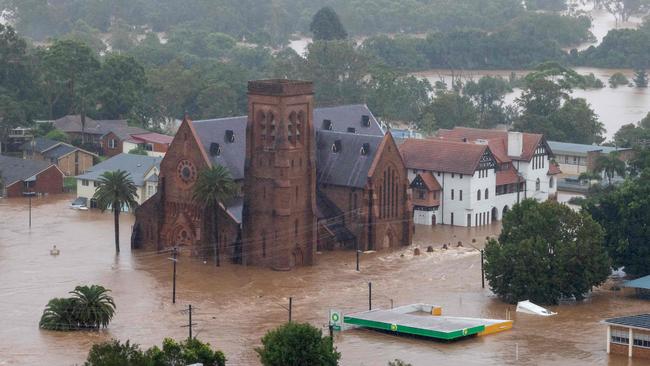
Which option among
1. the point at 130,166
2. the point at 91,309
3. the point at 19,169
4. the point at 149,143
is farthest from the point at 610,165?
the point at 91,309

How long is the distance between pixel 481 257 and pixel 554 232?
8.74m

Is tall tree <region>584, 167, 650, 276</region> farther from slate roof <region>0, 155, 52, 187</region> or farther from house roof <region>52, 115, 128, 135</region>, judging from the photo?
house roof <region>52, 115, 128, 135</region>

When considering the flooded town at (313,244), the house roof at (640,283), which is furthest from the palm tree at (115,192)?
the house roof at (640,283)

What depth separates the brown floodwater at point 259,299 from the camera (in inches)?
3378

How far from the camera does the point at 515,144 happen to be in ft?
412

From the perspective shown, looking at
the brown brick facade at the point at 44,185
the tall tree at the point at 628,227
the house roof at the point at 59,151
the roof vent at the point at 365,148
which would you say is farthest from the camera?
the house roof at the point at 59,151

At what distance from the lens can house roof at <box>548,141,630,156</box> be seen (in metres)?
140

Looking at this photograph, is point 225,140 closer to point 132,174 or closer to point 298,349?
point 132,174

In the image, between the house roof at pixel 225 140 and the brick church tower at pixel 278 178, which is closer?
the brick church tower at pixel 278 178

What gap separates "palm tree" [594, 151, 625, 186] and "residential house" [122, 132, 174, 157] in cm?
2999

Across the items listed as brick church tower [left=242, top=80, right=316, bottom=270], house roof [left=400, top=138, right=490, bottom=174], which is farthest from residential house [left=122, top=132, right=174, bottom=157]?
brick church tower [left=242, top=80, right=316, bottom=270]

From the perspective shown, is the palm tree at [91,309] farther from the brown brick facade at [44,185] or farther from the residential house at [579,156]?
A: the residential house at [579,156]

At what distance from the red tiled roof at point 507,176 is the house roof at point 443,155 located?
3.27 metres

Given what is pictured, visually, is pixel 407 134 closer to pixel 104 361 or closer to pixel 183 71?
pixel 183 71
